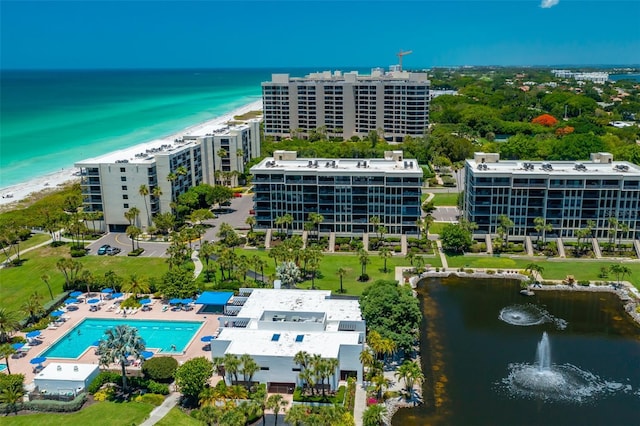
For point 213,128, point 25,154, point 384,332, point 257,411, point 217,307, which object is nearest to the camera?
point 257,411

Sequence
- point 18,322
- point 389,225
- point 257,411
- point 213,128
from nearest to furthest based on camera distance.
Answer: point 257,411 → point 18,322 → point 389,225 → point 213,128

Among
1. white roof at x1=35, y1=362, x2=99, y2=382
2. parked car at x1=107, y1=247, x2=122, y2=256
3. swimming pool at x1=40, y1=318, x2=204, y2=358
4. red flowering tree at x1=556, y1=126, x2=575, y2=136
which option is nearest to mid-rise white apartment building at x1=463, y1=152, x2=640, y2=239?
swimming pool at x1=40, y1=318, x2=204, y2=358

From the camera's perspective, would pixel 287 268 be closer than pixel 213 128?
Yes

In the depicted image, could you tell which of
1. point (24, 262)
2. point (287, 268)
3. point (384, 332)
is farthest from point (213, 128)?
point (384, 332)

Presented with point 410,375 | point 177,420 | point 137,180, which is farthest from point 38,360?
point 137,180

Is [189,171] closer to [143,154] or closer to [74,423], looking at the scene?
[143,154]

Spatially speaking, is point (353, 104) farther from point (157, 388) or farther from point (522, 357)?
point (157, 388)
